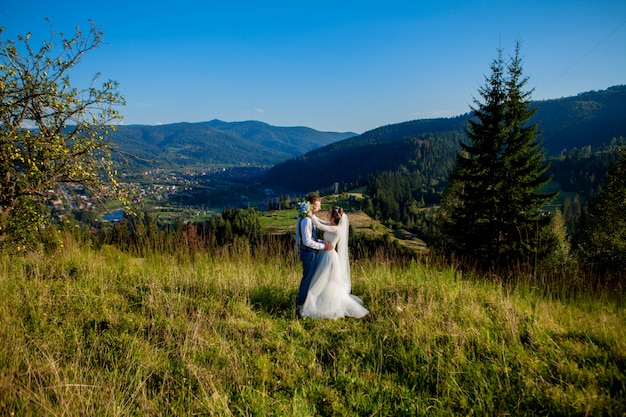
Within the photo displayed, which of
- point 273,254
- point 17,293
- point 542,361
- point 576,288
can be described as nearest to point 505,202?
point 576,288

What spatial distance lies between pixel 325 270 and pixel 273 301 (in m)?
1.07

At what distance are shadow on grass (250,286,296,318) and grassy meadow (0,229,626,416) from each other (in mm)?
27

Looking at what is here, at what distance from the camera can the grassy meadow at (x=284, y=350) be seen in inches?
121

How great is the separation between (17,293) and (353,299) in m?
5.32

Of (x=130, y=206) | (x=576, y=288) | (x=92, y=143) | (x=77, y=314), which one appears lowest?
(x=576, y=288)

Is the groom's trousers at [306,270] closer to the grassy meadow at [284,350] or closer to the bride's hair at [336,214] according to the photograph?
the grassy meadow at [284,350]

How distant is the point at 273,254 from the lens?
8461mm

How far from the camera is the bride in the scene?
214 inches

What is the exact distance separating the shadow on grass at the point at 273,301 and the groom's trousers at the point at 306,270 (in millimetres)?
212

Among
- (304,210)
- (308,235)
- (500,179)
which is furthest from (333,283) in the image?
(500,179)

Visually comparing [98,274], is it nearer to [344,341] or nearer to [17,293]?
[17,293]

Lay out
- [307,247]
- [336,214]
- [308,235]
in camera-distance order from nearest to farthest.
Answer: [308,235] → [307,247] → [336,214]

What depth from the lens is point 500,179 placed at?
22281mm

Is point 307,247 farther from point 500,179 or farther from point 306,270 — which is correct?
point 500,179
